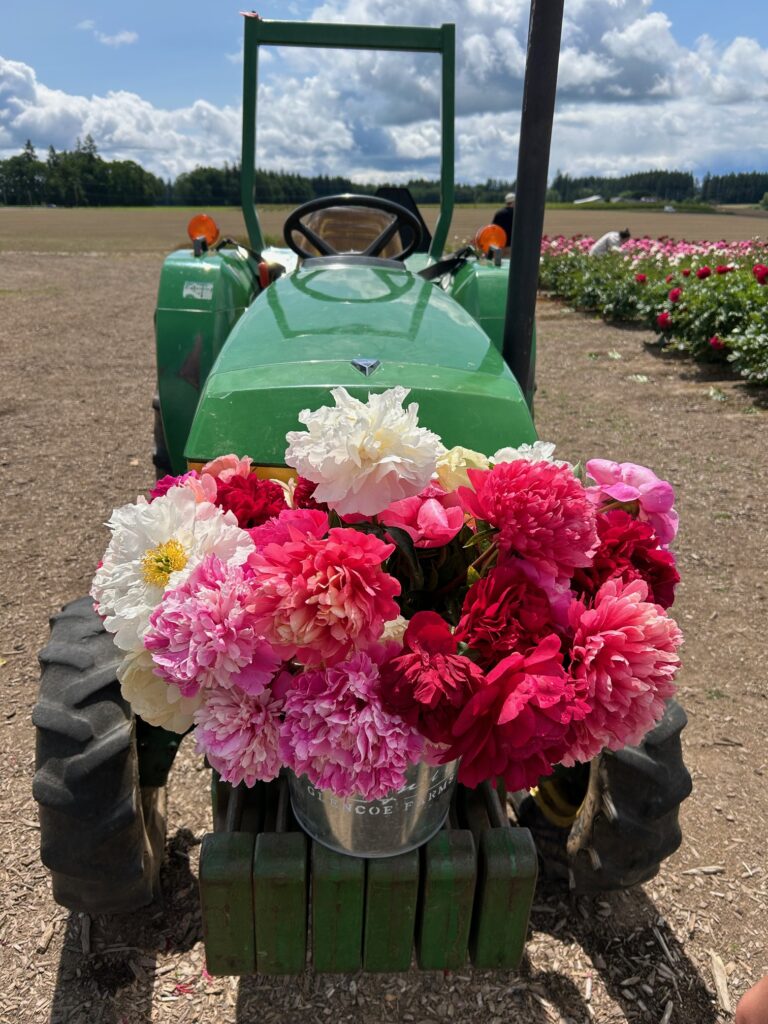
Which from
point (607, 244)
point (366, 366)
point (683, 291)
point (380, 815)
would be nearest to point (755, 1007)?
point (380, 815)

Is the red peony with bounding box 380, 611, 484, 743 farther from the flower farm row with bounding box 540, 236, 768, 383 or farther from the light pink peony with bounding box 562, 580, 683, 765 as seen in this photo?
the flower farm row with bounding box 540, 236, 768, 383

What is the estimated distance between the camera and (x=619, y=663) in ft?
3.91

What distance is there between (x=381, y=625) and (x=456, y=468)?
0.37 m

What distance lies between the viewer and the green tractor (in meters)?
1.41

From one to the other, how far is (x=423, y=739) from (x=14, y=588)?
2790mm

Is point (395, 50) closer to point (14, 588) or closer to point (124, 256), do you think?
point (14, 588)

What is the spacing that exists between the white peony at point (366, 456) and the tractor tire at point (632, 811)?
0.87 m

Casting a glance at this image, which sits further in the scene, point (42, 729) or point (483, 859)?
point (42, 729)

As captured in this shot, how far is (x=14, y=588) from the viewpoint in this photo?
3.50 m

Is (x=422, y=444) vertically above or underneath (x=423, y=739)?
above

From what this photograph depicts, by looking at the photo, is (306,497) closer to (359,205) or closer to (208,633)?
(208,633)

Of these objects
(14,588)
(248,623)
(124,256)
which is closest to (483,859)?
(248,623)

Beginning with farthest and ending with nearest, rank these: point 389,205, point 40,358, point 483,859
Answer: point 40,358 < point 389,205 < point 483,859

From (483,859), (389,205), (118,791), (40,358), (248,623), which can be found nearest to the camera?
(248,623)
